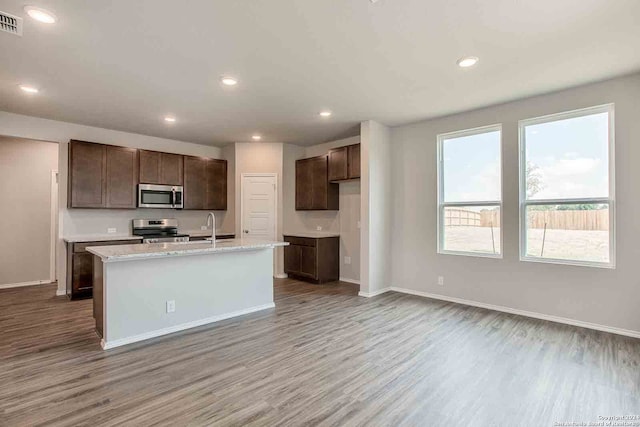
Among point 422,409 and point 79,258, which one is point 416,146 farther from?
point 79,258

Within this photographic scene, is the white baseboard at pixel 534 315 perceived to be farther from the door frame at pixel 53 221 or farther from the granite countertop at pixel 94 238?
the door frame at pixel 53 221

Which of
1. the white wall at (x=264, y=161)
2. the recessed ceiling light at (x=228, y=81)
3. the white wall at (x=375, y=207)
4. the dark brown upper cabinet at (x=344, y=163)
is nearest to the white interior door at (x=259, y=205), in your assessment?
the white wall at (x=264, y=161)

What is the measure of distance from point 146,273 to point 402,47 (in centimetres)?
328

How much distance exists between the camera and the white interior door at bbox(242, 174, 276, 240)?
6.38m

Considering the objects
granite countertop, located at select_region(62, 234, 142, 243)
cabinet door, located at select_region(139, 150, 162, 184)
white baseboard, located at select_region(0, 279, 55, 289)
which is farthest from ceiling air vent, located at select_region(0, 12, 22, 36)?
white baseboard, located at select_region(0, 279, 55, 289)

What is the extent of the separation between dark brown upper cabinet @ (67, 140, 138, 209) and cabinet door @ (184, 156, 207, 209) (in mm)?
858

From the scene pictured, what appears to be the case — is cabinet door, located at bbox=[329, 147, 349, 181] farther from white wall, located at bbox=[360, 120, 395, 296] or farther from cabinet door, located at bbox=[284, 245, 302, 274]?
cabinet door, located at bbox=[284, 245, 302, 274]

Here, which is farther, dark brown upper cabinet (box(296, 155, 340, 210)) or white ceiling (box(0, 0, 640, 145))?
dark brown upper cabinet (box(296, 155, 340, 210))

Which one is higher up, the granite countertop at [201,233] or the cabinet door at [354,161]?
the cabinet door at [354,161]

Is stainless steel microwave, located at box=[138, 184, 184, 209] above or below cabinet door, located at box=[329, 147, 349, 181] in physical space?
below

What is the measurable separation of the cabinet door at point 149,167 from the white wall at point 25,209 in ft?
5.92

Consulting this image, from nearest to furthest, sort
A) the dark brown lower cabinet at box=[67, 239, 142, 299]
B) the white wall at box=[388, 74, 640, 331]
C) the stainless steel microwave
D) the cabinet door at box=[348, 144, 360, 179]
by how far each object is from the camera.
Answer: the white wall at box=[388, 74, 640, 331] < the dark brown lower cabinet at box=[67, 239, 142, 299] < the cabinet door at box=[348, 144, 360, 179] < the stainless steel microwave

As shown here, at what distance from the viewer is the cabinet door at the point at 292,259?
6.23m

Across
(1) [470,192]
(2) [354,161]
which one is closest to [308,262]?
(2) [354,161]
